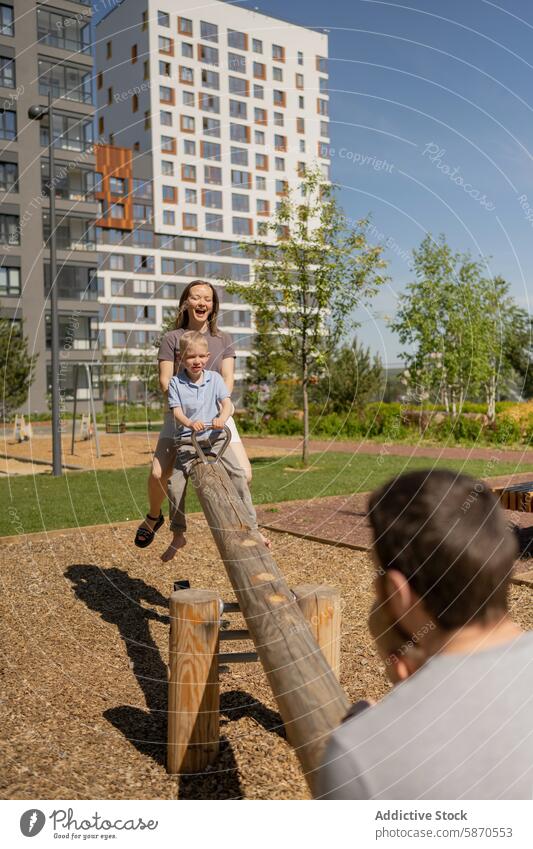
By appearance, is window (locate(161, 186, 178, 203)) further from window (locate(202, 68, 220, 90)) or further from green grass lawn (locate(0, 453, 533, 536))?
green grass lawn (locate(0, 453, 533, 536))

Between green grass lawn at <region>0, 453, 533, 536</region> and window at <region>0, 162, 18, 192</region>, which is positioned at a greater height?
window at <region>0, 162, 18, 192</region>

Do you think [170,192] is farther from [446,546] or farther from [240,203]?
[446,546]

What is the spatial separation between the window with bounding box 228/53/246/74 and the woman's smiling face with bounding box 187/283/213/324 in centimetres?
325

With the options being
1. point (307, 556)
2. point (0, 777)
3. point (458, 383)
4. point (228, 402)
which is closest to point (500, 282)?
point (458, 383)

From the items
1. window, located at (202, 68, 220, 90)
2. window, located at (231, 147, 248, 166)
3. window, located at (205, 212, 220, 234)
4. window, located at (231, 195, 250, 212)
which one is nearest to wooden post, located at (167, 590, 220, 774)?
window, located at (202, 68, 220, 90)

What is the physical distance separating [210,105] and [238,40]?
3515 mm

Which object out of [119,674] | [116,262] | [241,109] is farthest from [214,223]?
[116,262]

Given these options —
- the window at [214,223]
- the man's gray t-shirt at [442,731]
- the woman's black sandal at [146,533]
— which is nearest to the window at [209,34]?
the woman's black sandal at [146,533]

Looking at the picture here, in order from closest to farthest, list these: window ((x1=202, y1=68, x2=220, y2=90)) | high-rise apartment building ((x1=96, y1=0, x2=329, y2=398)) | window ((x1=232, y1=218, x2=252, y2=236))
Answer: high-rise apartment building ((x1=96, y1=0, x2=329, y2=398)), window ((x1=202, y1=68, x2=220, y2=90)), window ((x1=232, y1=218, x2=252, y2=236))

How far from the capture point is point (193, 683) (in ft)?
11.4

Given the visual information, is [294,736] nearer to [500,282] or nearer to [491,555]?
[491,555]

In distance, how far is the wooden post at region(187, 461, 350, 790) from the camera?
7.20 ft

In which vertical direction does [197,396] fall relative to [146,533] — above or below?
above
